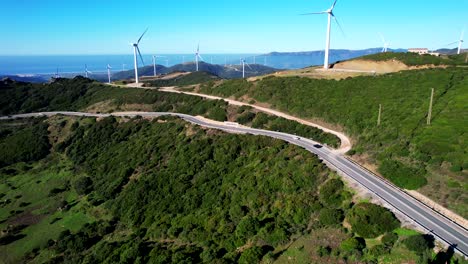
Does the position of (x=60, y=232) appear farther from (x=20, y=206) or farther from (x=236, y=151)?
(x=236, y=151)

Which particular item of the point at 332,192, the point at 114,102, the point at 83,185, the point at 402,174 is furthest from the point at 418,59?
the point at 114,102

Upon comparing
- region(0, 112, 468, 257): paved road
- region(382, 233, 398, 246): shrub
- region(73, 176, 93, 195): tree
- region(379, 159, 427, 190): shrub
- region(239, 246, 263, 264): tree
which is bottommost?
region(73, 176, 93, 195): tree

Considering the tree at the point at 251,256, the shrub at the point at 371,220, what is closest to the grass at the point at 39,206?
the tree at the point at 251,256

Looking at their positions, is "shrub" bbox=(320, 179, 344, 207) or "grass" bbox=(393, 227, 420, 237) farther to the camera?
"shrub" bbox=(320, 179, 344, 207)

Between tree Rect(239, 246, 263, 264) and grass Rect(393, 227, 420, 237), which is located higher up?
grass Rect(393, 227, 420, 237)

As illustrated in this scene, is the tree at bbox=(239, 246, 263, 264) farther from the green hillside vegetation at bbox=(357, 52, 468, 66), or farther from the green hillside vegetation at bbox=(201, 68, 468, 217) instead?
the green hillside vegetation at bbox=(357, 52, 468, 66)

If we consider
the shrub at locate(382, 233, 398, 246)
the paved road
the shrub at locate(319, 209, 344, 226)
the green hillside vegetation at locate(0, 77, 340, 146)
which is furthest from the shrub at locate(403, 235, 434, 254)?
the green hillside vegetation at locate(0, 77, 340, 146)

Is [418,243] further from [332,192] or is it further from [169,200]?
[169,200]

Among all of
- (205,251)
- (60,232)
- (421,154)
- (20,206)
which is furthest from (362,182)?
(20,206)
